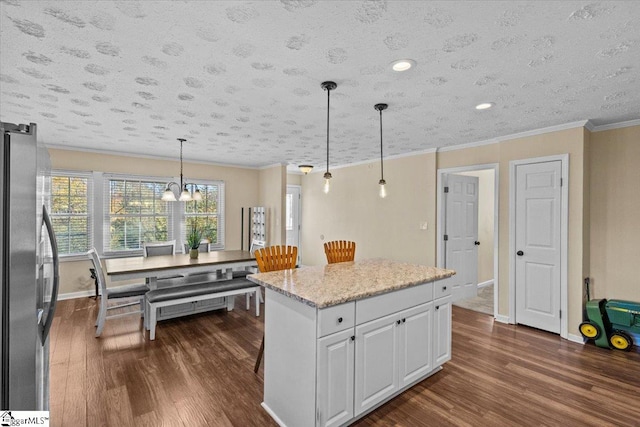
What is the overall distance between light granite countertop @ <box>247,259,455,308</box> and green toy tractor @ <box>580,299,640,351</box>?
76.3 inches

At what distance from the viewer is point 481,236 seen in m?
5.82

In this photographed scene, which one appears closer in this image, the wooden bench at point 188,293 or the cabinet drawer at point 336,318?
the cabinet drawer at point 336,318

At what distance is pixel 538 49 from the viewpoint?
1.88m

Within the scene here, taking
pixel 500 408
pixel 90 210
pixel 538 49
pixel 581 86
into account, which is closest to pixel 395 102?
pixel 538 49

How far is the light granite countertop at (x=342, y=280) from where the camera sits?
196 cm

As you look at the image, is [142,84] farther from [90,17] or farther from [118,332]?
[118,332]

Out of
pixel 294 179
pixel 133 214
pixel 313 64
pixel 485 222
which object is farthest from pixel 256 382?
pixel 294 179

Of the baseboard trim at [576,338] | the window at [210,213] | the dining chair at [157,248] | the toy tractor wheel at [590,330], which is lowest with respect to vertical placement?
the baseboard trim at [576,338]

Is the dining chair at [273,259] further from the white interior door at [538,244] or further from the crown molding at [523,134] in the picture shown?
the crown molding at [523,134]

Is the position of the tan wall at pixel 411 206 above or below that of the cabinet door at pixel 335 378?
above

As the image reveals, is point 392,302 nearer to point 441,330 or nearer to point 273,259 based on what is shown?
point 441,330

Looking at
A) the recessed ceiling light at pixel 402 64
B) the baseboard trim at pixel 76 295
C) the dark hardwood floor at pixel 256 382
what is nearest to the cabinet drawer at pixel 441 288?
the dark hardwood floor at pixel 256 382

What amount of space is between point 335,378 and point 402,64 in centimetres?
210

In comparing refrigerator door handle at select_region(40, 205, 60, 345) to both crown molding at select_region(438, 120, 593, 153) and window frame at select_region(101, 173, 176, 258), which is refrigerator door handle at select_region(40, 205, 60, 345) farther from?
crown molding at select_region(438, 120, 593, 153)
